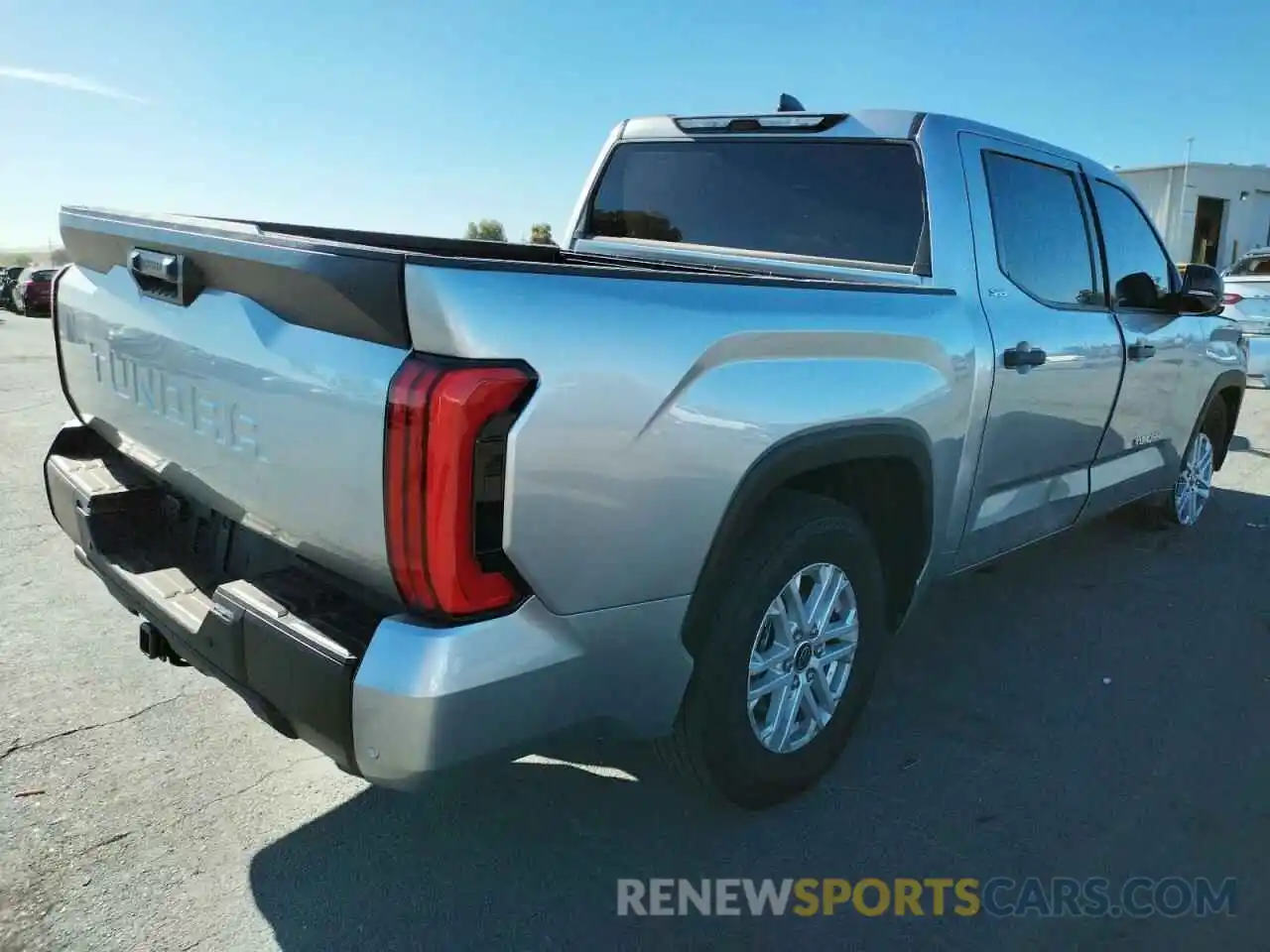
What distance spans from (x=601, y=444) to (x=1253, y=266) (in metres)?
18.0

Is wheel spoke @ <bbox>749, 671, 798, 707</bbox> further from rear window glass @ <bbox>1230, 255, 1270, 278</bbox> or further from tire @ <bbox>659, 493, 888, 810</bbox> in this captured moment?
rear window glass @ <bbox>1230, 255, 1270, 278</bbox>

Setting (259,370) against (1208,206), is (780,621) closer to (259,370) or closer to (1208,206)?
(259,370)

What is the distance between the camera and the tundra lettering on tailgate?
81.7 inches

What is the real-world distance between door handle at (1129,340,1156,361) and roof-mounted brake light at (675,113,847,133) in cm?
171

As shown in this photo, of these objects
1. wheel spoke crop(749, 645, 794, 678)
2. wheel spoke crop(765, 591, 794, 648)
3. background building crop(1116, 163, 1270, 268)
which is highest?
background building crop(1116, 163, 1270, 268)

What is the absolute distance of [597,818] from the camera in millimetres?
2676

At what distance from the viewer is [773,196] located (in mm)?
3656

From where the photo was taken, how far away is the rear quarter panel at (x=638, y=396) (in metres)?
1.76

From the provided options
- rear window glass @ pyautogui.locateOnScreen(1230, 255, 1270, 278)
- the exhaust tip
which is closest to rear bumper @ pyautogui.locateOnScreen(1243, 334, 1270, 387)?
rear window glass @ pyautogui.locateOnScreen(1230, 255, 1270, 278)

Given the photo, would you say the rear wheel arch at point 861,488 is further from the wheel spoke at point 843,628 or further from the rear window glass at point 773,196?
the rear window glass at point 773,196

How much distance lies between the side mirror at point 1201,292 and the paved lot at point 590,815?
1559 millimetres

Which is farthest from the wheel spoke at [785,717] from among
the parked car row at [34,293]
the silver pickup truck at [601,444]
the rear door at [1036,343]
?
the parked car row at [34,293]

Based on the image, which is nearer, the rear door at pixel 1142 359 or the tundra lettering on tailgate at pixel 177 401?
the tundra lettering on tailgate at pixel 177 401

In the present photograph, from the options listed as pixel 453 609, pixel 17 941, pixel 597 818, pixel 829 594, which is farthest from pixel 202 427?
pixel 829 594
